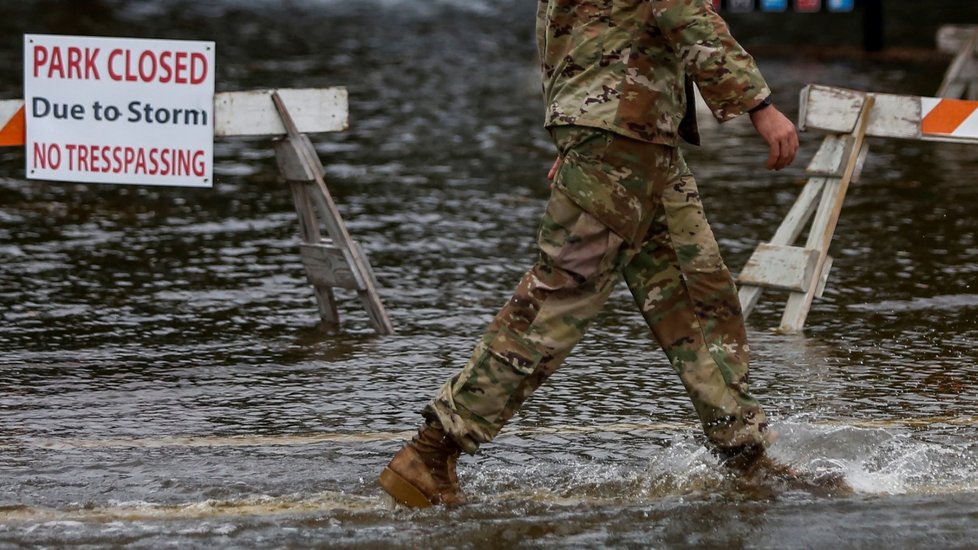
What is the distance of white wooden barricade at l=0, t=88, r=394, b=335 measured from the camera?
6.92m

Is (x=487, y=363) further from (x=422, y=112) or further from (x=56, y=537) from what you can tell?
(x=422, y=112)

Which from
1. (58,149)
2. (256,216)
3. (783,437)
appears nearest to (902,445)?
(783,437)

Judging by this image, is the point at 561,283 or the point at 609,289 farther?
the point at 609,289

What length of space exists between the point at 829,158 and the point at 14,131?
3405 millimetres

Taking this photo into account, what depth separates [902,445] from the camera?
5.40m

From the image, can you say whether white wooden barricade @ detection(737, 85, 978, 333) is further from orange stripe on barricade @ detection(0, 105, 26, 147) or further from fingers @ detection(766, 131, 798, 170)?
orange stripe on barricade @ detection(0, 105, 26, 147)

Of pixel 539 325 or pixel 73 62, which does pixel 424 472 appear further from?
pixel 73 62

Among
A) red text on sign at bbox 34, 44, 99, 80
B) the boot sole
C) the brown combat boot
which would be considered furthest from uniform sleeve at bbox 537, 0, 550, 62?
red text on sign at bbox 34, 44, 99, 80

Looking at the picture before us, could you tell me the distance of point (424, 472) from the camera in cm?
479

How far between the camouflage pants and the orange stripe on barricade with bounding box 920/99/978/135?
7.88ft

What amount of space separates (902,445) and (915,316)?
2.19 metres

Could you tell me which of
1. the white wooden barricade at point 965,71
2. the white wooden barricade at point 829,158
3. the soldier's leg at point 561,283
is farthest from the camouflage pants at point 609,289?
the white wooden barricade at point 965,71

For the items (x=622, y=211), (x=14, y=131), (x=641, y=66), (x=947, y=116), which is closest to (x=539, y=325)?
(x=622, y=211)

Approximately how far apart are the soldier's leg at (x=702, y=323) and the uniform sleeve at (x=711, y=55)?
1.25ft
